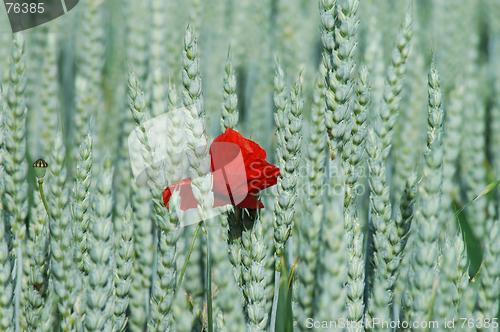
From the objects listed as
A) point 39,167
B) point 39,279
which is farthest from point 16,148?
point 39,279

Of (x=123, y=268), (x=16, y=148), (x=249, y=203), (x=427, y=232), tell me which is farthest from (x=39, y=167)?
(x=427, y=232)

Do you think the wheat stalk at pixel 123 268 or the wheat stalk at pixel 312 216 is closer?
the wheat stalk at pixel 312 216

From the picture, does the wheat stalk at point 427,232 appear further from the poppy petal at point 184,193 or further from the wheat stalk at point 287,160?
the poppy petal at point 184,193

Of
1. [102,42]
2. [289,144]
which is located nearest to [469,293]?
[289,144]

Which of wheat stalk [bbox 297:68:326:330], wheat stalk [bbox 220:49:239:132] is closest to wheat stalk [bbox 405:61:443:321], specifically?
wheat stalk [bbox 297:68:326:330]

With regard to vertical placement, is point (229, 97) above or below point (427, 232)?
above

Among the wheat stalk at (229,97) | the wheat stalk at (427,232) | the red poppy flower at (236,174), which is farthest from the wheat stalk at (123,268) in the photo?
the wheat stalk at (427,232)

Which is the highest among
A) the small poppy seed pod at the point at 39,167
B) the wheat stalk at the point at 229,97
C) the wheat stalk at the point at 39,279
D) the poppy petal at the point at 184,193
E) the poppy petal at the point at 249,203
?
the wheat stalk at the point at 229,97
